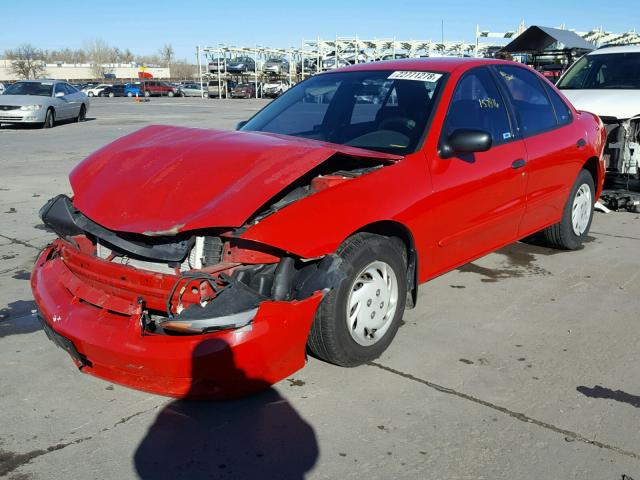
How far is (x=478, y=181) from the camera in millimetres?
4285

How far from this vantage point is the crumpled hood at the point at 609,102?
7770 millimetres

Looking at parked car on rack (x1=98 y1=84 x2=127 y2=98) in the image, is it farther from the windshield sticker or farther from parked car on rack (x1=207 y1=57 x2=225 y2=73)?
the windshield sticker

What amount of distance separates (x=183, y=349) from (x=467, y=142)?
2.11 metres

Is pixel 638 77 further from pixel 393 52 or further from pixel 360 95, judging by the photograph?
pixel 393 52

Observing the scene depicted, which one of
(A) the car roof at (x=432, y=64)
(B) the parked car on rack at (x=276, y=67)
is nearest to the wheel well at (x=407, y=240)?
(A) the car roof at (x=432, y=64)

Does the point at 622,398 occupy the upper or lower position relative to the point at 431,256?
lower

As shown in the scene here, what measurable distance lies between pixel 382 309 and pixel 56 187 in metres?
6.87

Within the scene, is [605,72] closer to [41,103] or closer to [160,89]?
[41,103]

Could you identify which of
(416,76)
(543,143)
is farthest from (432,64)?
(543,143)

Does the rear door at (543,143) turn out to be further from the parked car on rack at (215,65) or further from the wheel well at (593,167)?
the parked car on rack at (215,65)

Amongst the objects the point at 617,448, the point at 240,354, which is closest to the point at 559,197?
the point at 617,448

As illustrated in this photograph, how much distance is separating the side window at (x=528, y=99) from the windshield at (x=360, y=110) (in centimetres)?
82

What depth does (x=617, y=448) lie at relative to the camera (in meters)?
2.84

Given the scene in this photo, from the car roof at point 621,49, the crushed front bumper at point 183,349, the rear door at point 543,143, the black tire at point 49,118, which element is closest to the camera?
the crushed front bumper at point 183,349
